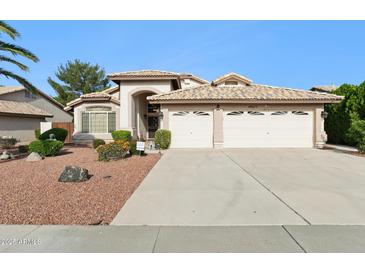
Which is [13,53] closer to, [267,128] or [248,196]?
[248,196]

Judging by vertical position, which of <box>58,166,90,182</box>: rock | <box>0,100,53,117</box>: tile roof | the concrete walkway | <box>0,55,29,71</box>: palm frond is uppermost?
<box>0,55,29,71</box>: palm frond

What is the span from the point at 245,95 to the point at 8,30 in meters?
13.0

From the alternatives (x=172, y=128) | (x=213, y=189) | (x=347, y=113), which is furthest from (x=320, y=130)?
(x=213, y=189)

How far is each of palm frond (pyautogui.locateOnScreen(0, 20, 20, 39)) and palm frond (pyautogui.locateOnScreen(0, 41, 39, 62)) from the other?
1.75ft

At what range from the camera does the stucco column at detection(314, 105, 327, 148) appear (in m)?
14.9

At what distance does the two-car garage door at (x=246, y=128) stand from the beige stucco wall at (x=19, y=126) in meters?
15.5

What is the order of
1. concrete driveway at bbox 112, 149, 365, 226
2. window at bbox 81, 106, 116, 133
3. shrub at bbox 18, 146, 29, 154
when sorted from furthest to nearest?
window at bbox 81, 106, 116, 133 < shrub at bbox 18, 146, 29, 154 < concrete driveway at bbox 112, 149, 365, 226

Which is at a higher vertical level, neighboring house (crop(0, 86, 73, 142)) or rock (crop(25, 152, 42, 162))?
neighboring house (crop(0, 86, 73, 142))

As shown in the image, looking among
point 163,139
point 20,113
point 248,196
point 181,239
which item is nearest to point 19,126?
point 20,113

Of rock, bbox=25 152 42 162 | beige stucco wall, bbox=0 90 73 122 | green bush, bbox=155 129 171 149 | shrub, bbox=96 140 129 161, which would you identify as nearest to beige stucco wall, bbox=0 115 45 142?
beige stucco wall, bbox=0 90 73 122

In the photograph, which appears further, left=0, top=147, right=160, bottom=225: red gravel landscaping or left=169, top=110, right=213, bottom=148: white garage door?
left=169, top=110, right=213, bottom=148: white garage door

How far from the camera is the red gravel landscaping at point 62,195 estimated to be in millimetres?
4211

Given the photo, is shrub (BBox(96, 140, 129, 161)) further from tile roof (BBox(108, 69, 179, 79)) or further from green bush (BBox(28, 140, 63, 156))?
tile roof (BBox(108, 69, 179, 79))

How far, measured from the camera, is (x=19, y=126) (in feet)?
73.5
